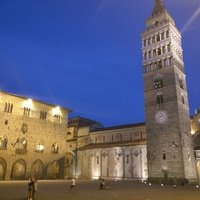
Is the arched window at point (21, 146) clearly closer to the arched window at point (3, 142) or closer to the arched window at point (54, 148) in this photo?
the arched window at point (3, 142)

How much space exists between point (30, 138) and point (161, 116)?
23.6 meters

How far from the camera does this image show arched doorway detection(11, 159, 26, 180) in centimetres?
4012

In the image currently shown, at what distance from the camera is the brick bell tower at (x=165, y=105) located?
127ft

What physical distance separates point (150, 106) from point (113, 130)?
16.9m

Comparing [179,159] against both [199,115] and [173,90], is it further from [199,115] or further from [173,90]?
[199,115]

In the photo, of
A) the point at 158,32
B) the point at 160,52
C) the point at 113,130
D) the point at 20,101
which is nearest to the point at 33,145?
the point at 20,101

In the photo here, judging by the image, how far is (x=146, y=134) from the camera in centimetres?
4375

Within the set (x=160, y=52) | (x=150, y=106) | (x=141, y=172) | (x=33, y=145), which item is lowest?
(x=141, y=172)

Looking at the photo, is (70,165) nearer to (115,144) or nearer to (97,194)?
(115,144)

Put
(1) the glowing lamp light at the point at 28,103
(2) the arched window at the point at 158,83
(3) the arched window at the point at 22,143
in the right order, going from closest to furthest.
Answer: (3) the arched window at the point at 22,143, (1) the glowing lamp light at the point at 28,103, (2) the arched window at the point at 158,83

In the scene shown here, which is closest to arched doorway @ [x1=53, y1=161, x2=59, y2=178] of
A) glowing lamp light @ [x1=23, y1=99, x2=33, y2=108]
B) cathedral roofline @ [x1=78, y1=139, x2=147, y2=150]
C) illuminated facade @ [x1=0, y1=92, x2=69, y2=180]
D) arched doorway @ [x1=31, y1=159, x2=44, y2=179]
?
illuminated facade @ [x1=0, y1=92, x2=69, y2=180]

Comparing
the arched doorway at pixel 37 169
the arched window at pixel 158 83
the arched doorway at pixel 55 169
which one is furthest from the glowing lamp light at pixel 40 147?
the arched window at pixel 158 83

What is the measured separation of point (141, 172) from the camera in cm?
4822

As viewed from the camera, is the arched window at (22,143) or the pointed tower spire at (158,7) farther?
Answer: the pointed tower spire at (158,7)
